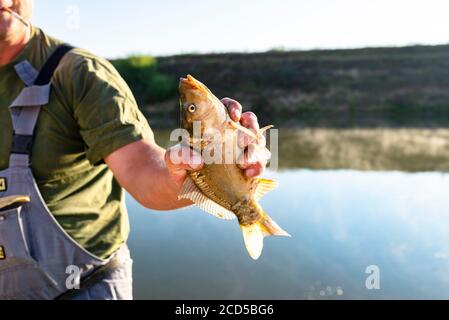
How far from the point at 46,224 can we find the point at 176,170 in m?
0.85

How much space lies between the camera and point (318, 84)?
117 ft

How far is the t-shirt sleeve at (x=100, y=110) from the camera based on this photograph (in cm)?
209

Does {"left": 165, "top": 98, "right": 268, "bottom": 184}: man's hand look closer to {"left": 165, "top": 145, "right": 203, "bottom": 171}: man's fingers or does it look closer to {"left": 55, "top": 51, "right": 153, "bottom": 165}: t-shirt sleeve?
{"left": 165, "top": 145, "right": 203, "bottom": 171}: man's fingers

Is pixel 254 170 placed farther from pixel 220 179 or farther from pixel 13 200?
pixel 13 200

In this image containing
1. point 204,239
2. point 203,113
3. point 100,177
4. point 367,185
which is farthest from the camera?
point 367,185

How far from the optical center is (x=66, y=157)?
2.24m

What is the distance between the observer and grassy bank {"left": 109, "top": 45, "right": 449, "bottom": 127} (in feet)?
103

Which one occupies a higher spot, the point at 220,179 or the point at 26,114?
the point at 26,114

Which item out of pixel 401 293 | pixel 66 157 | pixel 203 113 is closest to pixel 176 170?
pixel 203 113

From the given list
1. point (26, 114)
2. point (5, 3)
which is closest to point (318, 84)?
point (5, 3)

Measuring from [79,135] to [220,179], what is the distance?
936mm

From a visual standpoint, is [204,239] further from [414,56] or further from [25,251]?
[414,56]

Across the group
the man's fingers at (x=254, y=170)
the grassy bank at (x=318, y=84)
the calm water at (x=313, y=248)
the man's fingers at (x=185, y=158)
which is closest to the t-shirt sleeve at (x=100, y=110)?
the man's fingers at (x=185, y=158)

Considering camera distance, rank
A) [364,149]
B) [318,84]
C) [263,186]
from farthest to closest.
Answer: [318,84], [364,149], [263,186]
